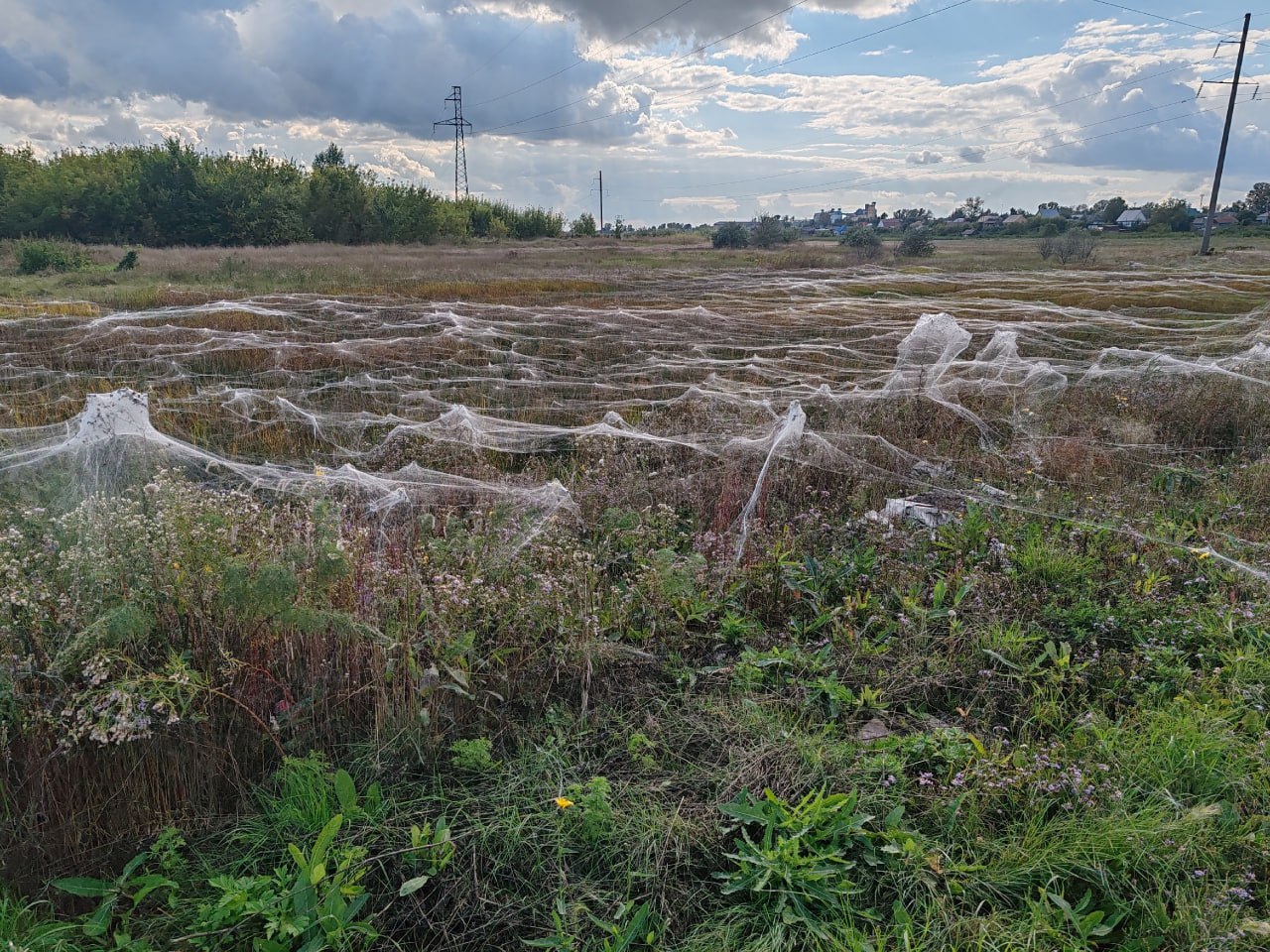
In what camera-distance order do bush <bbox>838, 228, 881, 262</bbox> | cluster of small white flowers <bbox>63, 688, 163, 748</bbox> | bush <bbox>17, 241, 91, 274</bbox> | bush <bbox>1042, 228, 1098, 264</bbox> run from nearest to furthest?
cluster of small white flowers <bbox>63, 688, 163, 748</bbox> → bush <bbox>17, 241, 91, 274</bbox> → bush <bbox>1042, 228, 1098, 264</bbox> → bush <bbox>838, 228, 881, 262</bbox>

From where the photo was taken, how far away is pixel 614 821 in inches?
109

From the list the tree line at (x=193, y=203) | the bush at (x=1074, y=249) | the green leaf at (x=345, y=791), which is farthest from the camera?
the tree line at (x=193, y=203)

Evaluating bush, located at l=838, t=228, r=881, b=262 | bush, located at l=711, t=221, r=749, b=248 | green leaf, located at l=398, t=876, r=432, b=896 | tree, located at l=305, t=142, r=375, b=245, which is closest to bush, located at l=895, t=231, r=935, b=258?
bush, located at l=838, t=228, r=881, b=262

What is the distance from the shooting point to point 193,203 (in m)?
49.8

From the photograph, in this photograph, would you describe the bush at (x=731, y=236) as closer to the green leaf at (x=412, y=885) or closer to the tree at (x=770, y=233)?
the tree at (x=770, y=233)

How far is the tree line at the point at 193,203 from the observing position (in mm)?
47844

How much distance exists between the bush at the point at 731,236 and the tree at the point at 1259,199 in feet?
123

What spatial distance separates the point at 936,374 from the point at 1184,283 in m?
16.9

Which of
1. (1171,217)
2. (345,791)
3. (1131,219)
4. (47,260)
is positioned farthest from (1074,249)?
(47,260)

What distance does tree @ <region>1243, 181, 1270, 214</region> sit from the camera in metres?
54.4

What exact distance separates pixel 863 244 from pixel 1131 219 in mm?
38372

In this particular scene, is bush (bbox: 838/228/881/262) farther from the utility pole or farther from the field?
the field

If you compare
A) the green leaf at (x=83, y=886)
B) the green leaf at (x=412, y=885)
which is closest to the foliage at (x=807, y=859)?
the green leaf at (x=412, y=885)

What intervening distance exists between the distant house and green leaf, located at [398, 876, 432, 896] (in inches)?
2767
